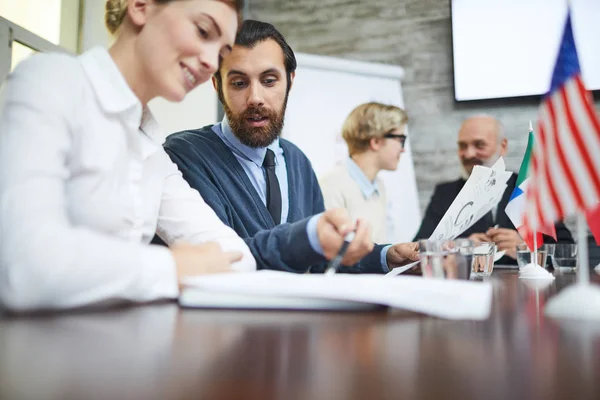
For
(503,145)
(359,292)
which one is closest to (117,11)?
(359,292)

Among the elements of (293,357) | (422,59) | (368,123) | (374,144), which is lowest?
(293,357)

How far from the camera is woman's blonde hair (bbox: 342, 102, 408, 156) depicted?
3318 mm

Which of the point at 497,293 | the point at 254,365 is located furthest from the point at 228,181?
the point at 254,365

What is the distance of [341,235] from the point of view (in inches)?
35.5

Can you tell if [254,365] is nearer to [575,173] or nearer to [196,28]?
[575,173]

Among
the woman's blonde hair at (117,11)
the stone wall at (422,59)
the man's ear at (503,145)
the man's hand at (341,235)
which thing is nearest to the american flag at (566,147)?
the man's hand at (341,235)

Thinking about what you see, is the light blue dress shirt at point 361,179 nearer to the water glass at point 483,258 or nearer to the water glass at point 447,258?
the water glass at point 483,258

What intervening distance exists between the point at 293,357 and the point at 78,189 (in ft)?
1.75

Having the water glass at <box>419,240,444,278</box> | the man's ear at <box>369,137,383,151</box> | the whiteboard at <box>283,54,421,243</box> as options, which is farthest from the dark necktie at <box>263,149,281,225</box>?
the whiteboard at <box>283,54,421,243</box>

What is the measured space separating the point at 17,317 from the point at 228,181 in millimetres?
963

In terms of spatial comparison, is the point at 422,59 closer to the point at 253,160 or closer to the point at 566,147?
the point at 253,160

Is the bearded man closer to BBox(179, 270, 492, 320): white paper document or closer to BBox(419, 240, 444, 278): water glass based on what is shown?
BBox(419, 240, 444, 278): water glass

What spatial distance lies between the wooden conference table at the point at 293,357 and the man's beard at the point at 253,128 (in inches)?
41.6

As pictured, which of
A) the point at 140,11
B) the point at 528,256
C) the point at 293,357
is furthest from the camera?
the point at 528,256
